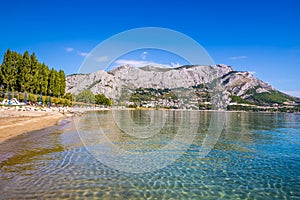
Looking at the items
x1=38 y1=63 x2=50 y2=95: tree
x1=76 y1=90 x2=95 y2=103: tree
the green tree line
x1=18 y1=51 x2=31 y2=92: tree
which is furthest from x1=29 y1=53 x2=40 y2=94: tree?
x1=76 y1=90 x2=95 y2=103: tree

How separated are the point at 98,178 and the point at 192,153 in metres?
9.20

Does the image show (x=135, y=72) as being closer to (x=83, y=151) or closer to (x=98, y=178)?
(x=83, y=151)

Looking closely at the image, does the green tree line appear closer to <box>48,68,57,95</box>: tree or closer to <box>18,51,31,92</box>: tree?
<box>18,51,31,92</box>: tree

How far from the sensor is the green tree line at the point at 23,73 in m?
68.8

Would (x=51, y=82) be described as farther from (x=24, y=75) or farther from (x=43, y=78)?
(x=24, y=75)

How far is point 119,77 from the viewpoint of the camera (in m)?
39.7

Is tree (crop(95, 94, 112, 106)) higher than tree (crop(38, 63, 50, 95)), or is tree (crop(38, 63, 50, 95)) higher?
tree (crop(38, 63, 50, 95))

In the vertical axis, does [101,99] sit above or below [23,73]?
below

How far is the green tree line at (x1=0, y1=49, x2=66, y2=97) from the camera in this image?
226 feet

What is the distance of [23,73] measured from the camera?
70.9 metres

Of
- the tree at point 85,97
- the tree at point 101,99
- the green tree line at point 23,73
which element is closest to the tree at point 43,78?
the green tree line at point 23,73

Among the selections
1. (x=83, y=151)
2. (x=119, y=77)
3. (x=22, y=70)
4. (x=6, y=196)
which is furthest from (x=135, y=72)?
(x=22, y=70)

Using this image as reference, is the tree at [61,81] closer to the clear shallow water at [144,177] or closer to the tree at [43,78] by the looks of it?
the tree at [43,78]

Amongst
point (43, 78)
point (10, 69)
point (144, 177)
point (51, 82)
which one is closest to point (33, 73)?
point (43, 78)
